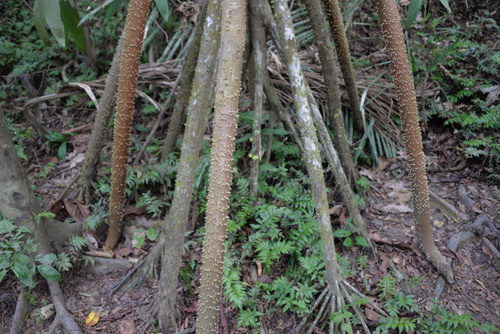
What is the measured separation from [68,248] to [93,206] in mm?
512

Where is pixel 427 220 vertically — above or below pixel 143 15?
below

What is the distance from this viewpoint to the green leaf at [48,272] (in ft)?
8.37

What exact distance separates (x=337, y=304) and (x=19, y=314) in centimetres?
209

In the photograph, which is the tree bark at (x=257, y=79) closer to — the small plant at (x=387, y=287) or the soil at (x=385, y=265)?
the soil at (x=385, y=265)

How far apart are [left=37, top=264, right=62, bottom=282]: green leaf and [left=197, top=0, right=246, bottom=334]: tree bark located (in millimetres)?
1293

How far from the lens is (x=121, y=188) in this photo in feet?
9.80

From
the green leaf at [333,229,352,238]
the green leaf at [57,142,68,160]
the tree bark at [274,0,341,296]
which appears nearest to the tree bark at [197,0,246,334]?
the tree bark at [274,0,341,296]

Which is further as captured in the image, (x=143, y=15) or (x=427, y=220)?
(x=427, y=220)

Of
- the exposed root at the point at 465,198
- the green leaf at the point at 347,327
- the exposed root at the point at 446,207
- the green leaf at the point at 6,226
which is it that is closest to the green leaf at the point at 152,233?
the green leaf at the point at 6,226

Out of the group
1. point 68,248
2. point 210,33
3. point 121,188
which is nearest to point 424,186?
point 210,33

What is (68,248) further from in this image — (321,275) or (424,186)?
(424,186)

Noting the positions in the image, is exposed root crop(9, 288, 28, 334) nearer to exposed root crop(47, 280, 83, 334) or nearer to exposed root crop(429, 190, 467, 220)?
exposed root crop(47, 280, 83, 334)

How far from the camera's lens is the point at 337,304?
248 cm

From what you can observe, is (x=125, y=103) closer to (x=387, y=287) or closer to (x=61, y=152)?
(x=61, y=152)
